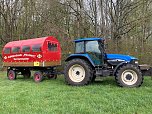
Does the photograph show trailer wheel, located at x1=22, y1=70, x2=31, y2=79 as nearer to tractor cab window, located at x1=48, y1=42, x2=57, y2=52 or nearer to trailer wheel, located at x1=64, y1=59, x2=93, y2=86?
tractor cab window, located at x1=48, y1=42, x2=57, y2=52

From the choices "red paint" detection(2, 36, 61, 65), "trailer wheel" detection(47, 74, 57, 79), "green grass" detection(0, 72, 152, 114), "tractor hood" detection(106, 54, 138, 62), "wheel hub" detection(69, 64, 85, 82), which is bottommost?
"green grass" detection(0, 72, 152, 114)

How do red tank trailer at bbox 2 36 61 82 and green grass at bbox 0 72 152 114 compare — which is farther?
red tank trailer at bbox 2 36 61 82

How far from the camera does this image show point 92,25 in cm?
2053

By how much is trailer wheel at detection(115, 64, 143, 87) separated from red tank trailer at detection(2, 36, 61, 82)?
13.6 feet

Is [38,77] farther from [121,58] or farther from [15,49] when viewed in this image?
[121,58]

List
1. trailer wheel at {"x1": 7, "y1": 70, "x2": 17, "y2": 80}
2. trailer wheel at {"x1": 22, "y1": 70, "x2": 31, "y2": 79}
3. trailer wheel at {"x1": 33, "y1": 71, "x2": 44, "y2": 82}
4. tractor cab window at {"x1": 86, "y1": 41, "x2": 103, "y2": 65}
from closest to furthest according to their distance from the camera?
1. tractor cab window at {"x1": 86, "y1": 41, "x2": 103, "y2": 65}
2. trailer wheel at {"x1": 33, "y1": 71, "x2": 44, "y2": 82}
3. trailer wheel at {"x1": 7, "y1": 70, "x2": 17, "y2": 80}
4. trailer wheel at {"x1": 22, "y1": 70, "x2": 31, "y2": 79}

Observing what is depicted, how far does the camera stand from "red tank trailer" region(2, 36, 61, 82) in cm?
1266

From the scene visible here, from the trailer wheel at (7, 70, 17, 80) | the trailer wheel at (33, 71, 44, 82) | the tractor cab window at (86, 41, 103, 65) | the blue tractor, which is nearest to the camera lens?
the blue tractor

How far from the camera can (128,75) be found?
10.1 m

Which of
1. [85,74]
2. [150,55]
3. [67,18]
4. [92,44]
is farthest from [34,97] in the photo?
[67,18]

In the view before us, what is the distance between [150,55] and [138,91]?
6.51 meters

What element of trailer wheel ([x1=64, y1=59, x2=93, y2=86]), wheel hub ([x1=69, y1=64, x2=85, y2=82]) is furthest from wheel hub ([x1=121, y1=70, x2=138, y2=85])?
wheel hub ([x1=69, y1=64, x2=85, y2=82])

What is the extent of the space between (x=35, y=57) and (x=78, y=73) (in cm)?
290

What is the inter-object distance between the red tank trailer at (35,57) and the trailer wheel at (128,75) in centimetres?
416
